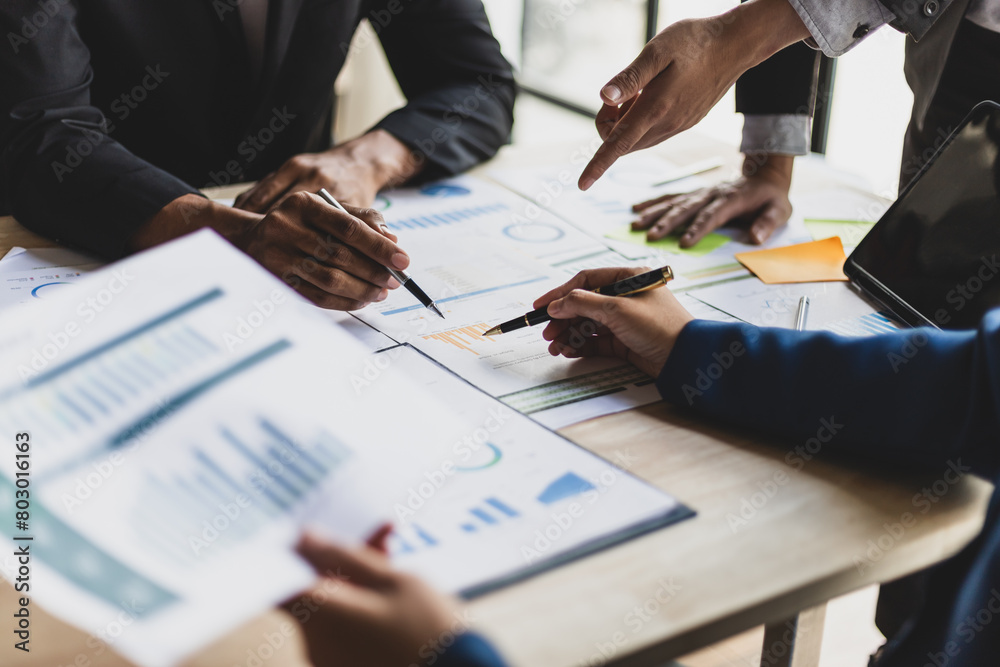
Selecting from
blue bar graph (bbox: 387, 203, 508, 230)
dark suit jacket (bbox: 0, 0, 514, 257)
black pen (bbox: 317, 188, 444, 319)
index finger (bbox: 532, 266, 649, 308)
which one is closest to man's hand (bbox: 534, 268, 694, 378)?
index finger (bbox: 532, 266, 649, 308)

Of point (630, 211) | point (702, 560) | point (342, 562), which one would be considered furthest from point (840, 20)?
point (342, 562)

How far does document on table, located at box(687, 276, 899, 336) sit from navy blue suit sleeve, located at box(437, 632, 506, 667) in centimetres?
59

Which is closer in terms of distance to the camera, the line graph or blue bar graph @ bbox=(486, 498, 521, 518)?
blue bar graph @ bbox=(486, 498, 521, 518)

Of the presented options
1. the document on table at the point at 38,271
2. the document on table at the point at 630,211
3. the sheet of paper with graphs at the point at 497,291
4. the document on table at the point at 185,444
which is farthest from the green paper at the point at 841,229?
the document on table at the point at 38,271

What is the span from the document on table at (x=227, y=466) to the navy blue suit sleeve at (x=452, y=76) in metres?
0.80

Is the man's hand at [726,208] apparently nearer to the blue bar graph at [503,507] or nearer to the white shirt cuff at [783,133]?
the white shirt cuff at [783,133]

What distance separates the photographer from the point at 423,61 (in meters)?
1.64

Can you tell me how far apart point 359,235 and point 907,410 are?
60 centimetres

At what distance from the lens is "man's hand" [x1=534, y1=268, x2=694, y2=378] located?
0.83m

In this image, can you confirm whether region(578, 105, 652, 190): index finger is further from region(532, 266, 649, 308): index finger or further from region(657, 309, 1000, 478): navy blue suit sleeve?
region(657, 309, 1000, 478): navy blue suit sleeve

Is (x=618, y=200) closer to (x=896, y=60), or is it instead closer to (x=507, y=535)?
(x=507, y=535)

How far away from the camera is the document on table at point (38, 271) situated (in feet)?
3.23

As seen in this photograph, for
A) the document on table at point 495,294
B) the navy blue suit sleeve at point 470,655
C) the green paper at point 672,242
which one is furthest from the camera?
the green paper at point 672,242

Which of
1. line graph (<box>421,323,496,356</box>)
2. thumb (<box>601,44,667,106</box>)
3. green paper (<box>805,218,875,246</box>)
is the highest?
thumb (<box>601,44,667,106</box>)
